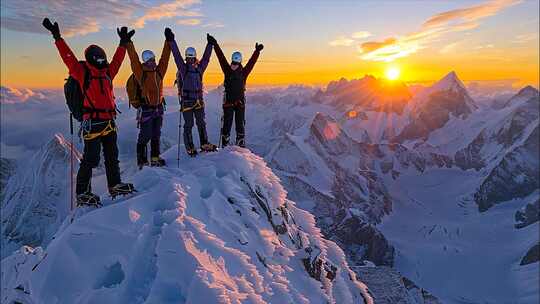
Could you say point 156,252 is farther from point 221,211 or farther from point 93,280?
point 221,211

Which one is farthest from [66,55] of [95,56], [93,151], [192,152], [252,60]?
[252,60]

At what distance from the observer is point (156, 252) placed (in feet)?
25.9

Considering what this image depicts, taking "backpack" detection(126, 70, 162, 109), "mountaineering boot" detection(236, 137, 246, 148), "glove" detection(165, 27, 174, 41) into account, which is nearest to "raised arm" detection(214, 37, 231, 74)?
"glove" detection(165, 27, 174, 41)

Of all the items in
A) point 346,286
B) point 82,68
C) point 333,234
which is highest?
point 82,68

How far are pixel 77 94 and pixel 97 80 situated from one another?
2.22 ft

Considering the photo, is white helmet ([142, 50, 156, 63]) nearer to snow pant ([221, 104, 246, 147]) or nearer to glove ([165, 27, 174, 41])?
glove ([165, 27, 174, 41])

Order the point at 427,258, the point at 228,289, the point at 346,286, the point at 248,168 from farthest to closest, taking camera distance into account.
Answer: the point at 427,258 < the point at 346,286 < the point at 248,168 < the point at 228,289

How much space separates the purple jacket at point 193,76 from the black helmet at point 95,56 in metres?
4.73

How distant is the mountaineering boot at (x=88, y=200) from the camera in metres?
11.0

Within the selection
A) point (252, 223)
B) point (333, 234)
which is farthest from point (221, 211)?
point (333, 234)

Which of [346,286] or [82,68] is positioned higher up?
[82,68]

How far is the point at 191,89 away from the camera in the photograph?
1603cm

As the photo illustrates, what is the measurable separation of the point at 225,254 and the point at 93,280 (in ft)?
8.70

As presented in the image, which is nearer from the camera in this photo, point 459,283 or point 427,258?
point 459,283
